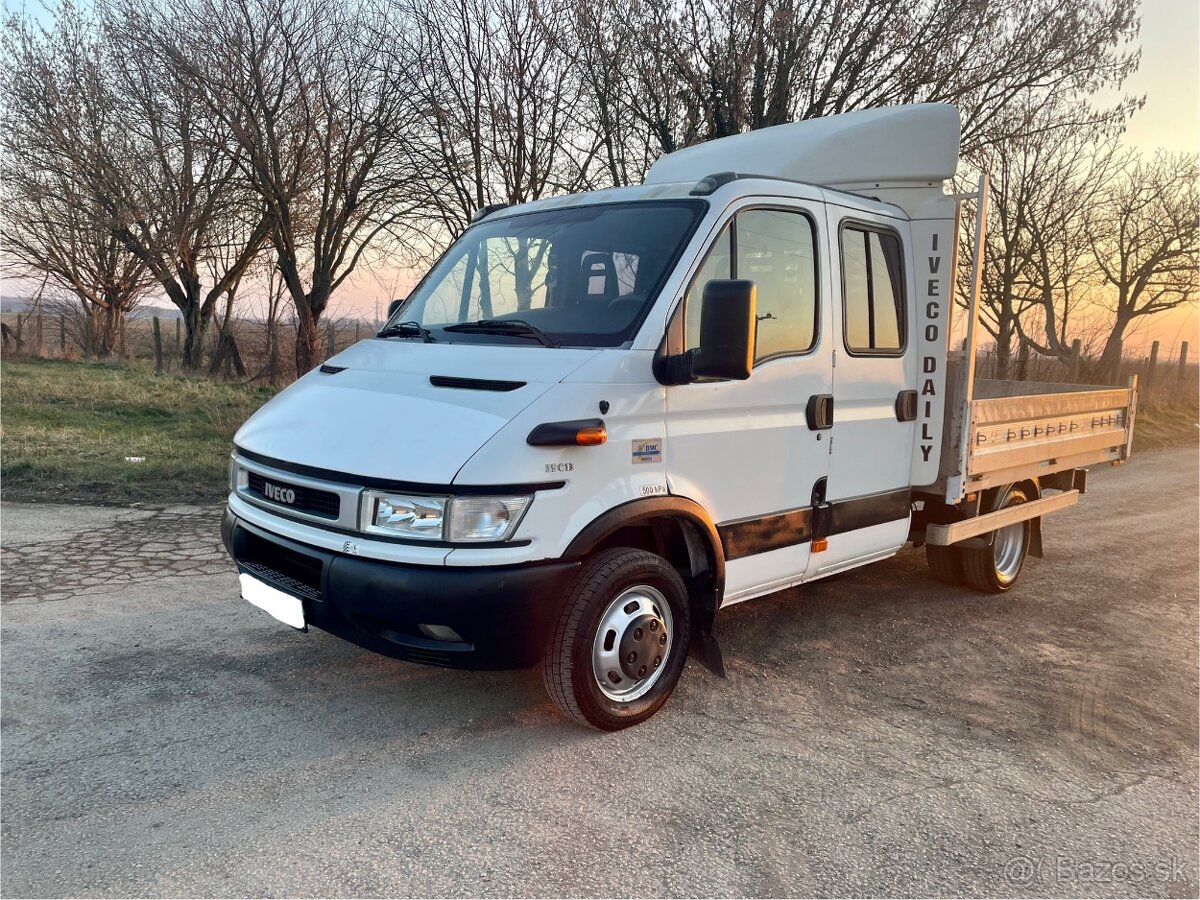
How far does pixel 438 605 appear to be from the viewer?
10.2 ft

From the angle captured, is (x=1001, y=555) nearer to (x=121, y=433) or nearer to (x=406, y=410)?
(x=406, y=410)

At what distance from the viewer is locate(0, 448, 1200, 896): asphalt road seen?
273 centimetres

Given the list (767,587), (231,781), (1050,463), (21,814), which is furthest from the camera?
(1050,463)

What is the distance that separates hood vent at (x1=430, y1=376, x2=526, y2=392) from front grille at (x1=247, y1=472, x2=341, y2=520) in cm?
64

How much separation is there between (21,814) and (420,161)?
14.7 m

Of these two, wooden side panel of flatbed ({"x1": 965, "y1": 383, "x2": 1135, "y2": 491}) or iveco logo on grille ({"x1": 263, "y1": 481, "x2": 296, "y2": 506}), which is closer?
iveco logo on grille ({"x1": 263, "y1": 481, "x2": 296, "y2": 506})

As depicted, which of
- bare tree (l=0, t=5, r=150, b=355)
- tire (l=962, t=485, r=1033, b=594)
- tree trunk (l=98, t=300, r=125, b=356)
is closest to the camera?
tire (l=962, t=485, r=1033, b=594)

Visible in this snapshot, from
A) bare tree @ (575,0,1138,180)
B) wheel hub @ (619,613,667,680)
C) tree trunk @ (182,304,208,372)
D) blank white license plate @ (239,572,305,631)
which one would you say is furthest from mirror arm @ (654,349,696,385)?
tree trunk @ (182,304,208,372)

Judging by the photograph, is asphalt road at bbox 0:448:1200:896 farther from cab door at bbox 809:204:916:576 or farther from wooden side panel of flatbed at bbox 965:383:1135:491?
wooden side panel of flatbed at bbox 965:383:1135:491

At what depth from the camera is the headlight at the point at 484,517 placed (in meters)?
3.12

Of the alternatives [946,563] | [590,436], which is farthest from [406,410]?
[946,563]

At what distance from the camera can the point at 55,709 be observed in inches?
143

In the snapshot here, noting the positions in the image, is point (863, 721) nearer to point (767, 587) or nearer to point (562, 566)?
point (767, 587)

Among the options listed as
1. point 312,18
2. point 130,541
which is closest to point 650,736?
point 130,541
